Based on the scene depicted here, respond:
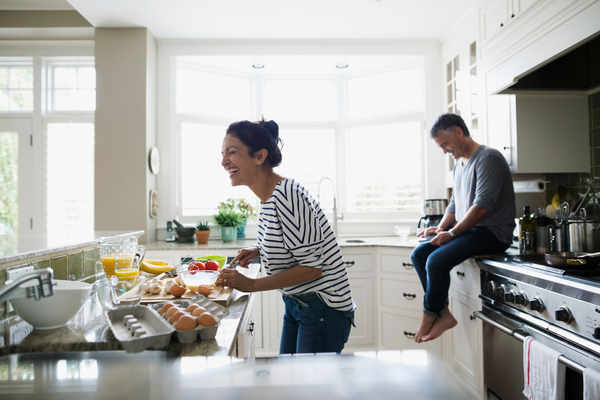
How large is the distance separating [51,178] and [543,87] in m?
4.16

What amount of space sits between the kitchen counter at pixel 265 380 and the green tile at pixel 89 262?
1.02 m

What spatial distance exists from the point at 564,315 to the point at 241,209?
9.12 feet

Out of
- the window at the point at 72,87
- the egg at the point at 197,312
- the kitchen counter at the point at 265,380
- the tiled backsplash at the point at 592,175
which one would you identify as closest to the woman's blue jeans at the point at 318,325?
the egg at the point at 197,312

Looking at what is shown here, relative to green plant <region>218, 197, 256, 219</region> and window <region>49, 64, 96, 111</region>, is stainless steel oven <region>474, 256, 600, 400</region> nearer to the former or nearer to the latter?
green plant <region>218, 197, 256, 219</region>

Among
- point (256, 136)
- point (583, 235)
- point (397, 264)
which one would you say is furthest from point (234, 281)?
point (397, 264)

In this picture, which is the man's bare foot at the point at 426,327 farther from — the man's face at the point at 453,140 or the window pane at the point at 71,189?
the window pane at the point at 71,189

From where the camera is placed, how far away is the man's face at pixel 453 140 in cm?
246

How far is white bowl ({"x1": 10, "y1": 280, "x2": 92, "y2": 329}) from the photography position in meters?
0.96

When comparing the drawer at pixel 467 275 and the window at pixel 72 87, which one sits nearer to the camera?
the drawer at pixel 467 275

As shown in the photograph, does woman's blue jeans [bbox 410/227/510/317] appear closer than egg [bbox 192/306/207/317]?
No

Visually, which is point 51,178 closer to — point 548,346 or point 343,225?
point 343,225

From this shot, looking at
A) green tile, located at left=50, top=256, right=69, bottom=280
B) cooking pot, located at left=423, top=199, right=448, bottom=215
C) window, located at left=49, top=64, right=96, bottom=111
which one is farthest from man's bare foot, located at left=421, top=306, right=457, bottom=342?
window, located at left=49, top=64, right=96, bottom=111

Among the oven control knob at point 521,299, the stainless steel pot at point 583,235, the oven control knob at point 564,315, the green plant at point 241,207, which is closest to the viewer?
the oven control knob at point 564,315

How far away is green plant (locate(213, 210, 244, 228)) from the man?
1.83 metres
